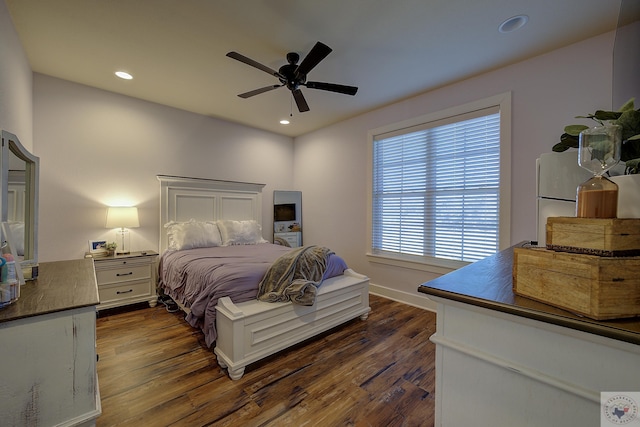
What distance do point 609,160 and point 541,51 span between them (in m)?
2.48

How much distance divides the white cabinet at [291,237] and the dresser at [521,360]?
4043 millimetres

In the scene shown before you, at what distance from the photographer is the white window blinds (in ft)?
9.09

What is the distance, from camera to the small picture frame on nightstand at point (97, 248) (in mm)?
3064

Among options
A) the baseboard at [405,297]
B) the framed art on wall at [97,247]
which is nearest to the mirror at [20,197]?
the framed art on wall at [97,247]

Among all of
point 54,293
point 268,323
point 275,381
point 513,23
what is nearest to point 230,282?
point 268,323

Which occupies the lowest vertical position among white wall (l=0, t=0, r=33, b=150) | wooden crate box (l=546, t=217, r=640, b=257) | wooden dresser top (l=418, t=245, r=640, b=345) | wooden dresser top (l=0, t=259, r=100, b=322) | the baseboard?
the baseboard

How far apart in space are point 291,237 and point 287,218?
37cm

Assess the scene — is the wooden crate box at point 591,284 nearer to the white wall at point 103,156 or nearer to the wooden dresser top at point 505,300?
the wooden dresser top at point 505,300

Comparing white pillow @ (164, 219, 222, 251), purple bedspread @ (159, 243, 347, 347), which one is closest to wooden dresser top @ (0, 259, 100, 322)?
purple bedspread @ (159, 243, 347, 347)

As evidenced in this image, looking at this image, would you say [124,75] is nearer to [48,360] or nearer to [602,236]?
[48,360]

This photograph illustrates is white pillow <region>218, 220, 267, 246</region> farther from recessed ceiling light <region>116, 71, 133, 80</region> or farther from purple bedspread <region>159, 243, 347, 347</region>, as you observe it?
recessed ceiling light <region>116, 71, 133, 80</region>

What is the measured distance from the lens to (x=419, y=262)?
10.7 feet

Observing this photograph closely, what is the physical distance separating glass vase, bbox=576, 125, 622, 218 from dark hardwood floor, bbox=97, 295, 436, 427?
1.55 metres

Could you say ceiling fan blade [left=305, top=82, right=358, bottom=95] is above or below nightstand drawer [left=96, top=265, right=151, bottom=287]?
above
